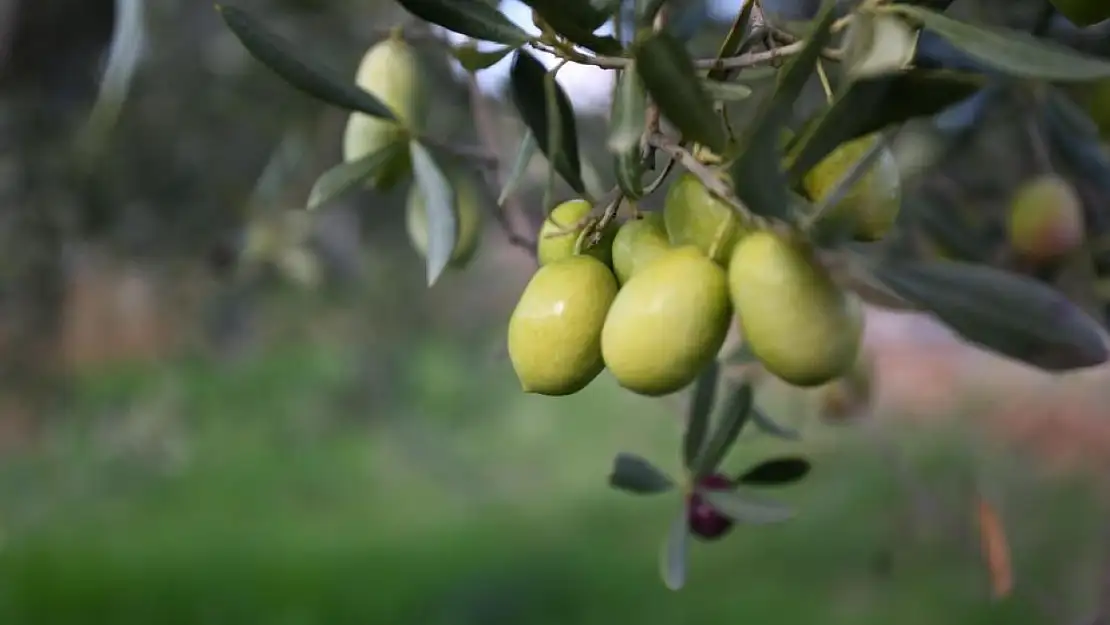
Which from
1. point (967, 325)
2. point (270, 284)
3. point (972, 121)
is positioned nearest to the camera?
point (967, 325)

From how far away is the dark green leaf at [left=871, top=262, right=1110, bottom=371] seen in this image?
31 cm

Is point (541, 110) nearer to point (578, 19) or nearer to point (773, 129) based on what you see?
point (578, 19)

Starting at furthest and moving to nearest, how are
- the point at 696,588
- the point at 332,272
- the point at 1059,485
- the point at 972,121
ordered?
the point at 1059,485 < the point at 696,588 < the point at 332,272 < the point at 972,121

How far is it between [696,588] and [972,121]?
1.74 metres

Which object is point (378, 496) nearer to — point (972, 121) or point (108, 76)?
point (972, 121)

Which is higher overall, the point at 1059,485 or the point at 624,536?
the point at 624,536

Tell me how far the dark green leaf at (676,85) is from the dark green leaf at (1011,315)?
9 cm

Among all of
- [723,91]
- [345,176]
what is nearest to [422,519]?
[345,176]

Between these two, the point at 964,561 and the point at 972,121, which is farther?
the point at 964,561

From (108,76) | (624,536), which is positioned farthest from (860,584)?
(108,76)

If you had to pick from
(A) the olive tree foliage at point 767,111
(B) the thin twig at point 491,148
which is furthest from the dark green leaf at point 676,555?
(B) the thin twig at point 491,148

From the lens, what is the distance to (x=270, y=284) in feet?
6.98

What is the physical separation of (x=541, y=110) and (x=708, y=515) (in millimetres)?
506

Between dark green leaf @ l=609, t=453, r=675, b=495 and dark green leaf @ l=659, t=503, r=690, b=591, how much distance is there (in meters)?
0.06
